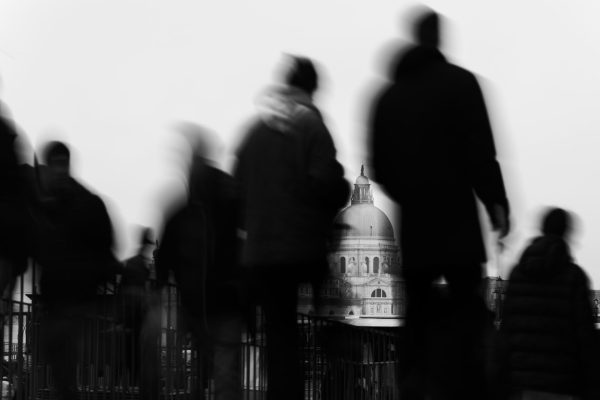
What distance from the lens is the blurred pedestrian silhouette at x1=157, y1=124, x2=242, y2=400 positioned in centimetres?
735

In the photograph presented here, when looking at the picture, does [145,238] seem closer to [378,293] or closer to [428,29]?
[428,29]

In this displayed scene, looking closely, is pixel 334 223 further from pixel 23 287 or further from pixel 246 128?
pixel 23 287

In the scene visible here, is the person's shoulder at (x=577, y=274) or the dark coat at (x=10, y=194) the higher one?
the dark coat at (x=10, y=194)

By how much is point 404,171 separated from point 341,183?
575 mm

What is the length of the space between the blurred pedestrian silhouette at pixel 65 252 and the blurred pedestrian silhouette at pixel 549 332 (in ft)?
6.71

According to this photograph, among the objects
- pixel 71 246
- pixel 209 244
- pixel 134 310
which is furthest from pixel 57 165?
pixel 134 310

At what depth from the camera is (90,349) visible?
8625mm

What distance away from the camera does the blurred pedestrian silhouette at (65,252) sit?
7.09m

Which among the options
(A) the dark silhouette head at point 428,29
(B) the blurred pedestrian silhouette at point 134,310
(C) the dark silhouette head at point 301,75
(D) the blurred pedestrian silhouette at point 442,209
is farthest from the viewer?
(B) the blurred pedestrian silhouette at point 134,310

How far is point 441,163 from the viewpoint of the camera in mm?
5703

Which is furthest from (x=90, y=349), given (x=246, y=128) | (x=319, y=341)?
(x=246, y=128)

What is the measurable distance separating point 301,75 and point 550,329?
80.5 inches

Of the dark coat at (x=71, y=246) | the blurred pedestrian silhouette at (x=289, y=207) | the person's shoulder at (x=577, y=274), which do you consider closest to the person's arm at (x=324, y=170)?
the blurred pedestrian silhouette at (x=289, y=207)

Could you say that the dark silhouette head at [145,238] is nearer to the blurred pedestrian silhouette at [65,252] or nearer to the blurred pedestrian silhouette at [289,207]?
the blurred pedestrian silhouette at [65,252]
